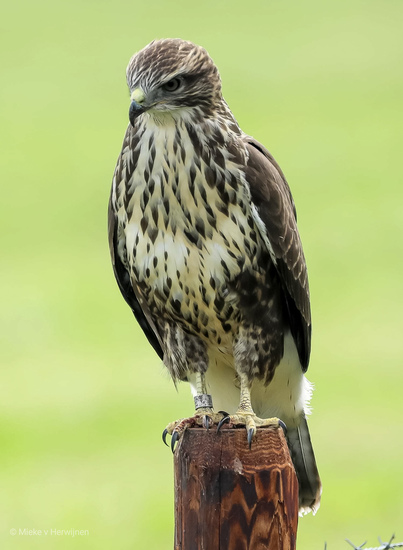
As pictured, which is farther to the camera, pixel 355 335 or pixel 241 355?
pixel 355 335

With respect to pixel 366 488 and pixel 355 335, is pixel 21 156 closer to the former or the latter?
pixel 355 335

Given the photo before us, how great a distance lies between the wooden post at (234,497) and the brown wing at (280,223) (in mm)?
1388

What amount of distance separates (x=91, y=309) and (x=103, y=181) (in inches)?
202

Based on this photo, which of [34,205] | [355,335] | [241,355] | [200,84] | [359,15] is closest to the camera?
[200,84]

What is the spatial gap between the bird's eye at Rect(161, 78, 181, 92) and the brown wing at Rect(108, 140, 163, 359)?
494 millimetres

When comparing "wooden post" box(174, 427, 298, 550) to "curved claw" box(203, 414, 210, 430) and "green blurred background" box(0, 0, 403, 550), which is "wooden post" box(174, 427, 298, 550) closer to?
"curved claw" box(203, 414, 210, 430)

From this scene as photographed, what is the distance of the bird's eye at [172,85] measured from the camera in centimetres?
517

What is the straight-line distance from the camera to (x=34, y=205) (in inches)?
871

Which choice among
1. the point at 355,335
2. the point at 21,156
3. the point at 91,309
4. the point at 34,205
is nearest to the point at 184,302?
the point at 355,335

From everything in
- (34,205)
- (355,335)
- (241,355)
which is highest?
(34,205)

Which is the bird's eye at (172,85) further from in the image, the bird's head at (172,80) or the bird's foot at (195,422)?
the bird's foot at (195,422)

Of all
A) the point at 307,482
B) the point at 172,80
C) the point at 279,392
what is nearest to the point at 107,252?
the point at 279,392

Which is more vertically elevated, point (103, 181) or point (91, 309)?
point (103, 181)

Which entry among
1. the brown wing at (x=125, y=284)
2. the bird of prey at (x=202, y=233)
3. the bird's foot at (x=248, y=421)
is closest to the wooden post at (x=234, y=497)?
the bird's foot at (x=248, y=421)
